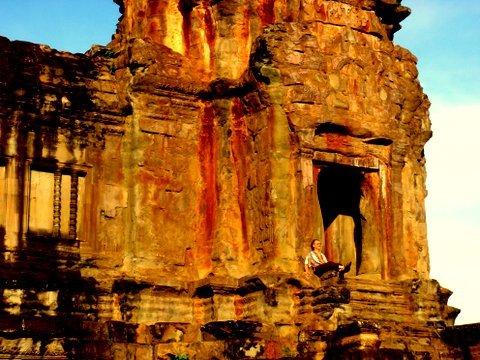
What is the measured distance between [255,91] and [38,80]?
4382 millimetres

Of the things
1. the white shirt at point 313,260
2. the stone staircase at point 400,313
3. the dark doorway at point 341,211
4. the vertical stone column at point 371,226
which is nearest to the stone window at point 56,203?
the white shirt at point 313,260

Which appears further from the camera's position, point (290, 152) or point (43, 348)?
point (290, 152)

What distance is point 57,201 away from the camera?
21188 millimetres

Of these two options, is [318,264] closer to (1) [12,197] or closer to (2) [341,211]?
(2) [341,211]

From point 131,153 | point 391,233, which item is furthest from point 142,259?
point 391,233

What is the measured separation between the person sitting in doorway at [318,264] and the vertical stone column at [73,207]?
4.63 m

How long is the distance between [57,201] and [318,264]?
5292 millimetres

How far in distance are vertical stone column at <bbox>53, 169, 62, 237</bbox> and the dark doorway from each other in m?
5.70

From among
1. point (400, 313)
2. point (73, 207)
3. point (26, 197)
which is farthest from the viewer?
point (400, 313)

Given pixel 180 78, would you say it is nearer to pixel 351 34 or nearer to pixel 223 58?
pixel 223 58

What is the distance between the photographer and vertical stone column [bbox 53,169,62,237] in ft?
69.1

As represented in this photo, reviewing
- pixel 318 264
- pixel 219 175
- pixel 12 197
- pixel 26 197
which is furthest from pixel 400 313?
pixel 12 197

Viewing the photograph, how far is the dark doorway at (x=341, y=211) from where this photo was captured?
23.3 m

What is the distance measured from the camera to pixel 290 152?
21375 millimetres
